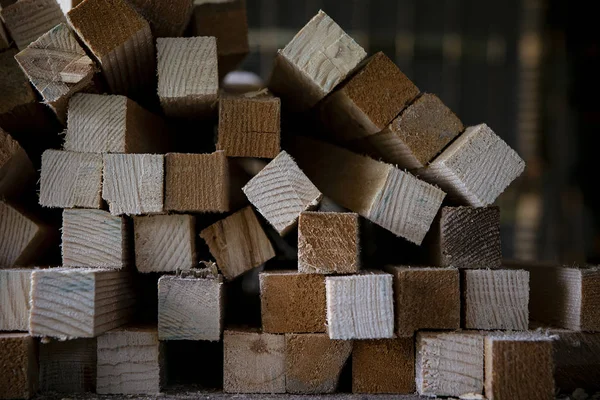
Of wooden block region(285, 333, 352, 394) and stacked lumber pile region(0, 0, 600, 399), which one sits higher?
stacked lumber pile region(0, 0, 600, 399)

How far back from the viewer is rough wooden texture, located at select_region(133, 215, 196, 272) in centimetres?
178

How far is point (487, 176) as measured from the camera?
1.78 metres

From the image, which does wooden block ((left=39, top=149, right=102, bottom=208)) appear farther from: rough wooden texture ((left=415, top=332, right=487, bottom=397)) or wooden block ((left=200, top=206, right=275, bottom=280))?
rough wooden texture ((left=415, top=332, right=487, bottom=397))

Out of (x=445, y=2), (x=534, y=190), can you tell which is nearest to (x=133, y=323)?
(x=534, y=190)

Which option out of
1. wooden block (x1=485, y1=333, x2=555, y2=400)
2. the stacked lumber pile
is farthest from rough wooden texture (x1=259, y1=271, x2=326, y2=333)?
wooden block (x1=485, y1=333, x2=555, y2=400)

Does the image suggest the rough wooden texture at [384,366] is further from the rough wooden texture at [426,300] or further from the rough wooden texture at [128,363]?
the rough wooden texture at [128,363]

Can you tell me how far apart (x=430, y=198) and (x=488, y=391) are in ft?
1.89

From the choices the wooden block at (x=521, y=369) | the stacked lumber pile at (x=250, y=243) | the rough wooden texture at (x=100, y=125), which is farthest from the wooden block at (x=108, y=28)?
the wooden block at (x=521, y=369)

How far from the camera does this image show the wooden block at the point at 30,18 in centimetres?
185

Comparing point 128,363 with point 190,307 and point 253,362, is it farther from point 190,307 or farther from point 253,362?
point 253,362

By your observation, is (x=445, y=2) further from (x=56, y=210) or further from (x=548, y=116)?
(x=56, y=210)

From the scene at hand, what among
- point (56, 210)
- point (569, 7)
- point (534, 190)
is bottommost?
point (534, 190)

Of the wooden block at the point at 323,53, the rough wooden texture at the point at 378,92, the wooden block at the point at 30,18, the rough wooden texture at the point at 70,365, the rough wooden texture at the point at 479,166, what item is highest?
the wooden block at the point at 30,18

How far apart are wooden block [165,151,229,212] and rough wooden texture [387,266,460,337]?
590mm
